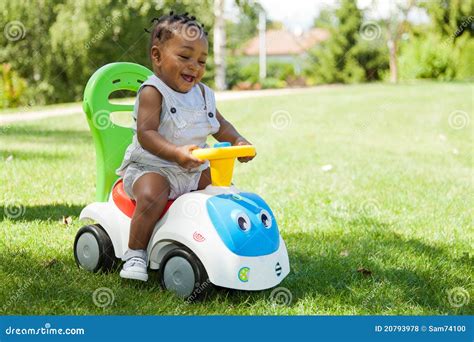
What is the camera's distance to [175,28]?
2566mm

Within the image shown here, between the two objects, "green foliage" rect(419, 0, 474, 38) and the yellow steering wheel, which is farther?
"green foliage" rect(419, 0, 474, 38)

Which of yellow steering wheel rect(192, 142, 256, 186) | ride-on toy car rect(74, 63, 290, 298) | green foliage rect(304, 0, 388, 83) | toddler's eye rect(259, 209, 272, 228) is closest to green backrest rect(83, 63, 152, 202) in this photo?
ride-on toy car rect(74, 63, 290, 298)

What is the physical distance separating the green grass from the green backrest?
425 millimetres

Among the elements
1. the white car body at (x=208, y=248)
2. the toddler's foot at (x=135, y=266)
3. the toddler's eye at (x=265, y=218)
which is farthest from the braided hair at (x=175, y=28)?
the toddler's foot at (x=135, y=266)

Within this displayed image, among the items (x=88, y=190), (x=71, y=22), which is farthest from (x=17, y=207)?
(x=71, y=22)

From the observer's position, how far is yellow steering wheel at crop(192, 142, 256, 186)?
7.85ft

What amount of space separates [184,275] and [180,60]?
861 millimetres

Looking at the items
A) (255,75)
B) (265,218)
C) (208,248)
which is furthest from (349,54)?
(208,248)

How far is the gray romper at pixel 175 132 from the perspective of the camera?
8.63ft

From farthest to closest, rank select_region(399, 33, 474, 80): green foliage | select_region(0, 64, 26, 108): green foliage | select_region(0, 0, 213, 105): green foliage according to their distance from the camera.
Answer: select_region(399, 33, 474, 80): green foliage
select_region(0, 0, 213, 105): green foliage
select_region(0, 64, 26, 108): green foliage

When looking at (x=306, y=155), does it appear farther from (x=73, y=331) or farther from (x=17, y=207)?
(x=73, y=331)

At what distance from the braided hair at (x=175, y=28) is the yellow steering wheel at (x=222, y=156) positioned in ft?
1.57

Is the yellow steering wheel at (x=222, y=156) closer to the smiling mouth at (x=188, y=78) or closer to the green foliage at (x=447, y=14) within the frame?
the smiling mouth at (x=188, y=78)

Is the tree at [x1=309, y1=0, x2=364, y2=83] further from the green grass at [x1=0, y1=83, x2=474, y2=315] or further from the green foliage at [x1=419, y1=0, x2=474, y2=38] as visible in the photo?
the green grass at [x1=0, y1=83, x2=474, y2=315]
